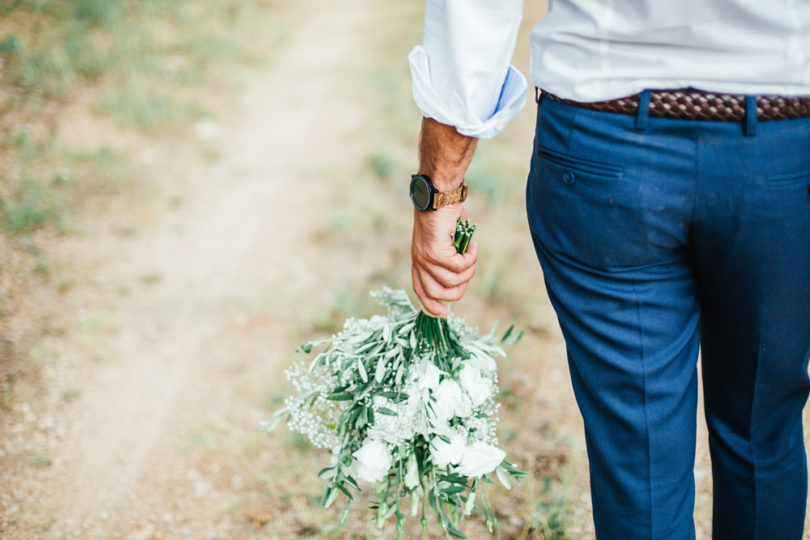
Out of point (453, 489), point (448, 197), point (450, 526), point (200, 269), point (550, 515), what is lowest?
point (200, 269)

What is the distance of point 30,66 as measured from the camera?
469cm

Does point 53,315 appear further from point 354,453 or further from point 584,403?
point 584,403

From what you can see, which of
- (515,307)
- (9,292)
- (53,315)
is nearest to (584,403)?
(515,307)

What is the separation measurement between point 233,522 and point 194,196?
8.58 feet

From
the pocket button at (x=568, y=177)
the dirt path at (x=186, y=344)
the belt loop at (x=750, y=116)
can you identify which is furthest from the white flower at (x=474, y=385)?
the dirt path at (x=186, y=344)

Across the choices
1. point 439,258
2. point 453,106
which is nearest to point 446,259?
point 439,258

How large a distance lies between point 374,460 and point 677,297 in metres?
0.83

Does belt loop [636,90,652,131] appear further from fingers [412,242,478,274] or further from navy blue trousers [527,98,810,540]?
fingers [412,242,478,274]

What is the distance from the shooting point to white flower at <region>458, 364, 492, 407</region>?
5.31 ft

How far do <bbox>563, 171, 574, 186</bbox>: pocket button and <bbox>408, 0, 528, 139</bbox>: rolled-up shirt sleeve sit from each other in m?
0.21

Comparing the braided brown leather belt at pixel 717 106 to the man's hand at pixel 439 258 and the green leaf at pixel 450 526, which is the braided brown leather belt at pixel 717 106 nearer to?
the man's hand at pixel 439 258

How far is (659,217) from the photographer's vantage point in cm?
113

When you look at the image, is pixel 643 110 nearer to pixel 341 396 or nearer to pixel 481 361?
pixel 481 361

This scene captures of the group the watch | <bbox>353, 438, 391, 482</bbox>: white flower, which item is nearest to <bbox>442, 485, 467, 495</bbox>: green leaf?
<bbox>353, 438, 391, 482</bbox>: white flower
